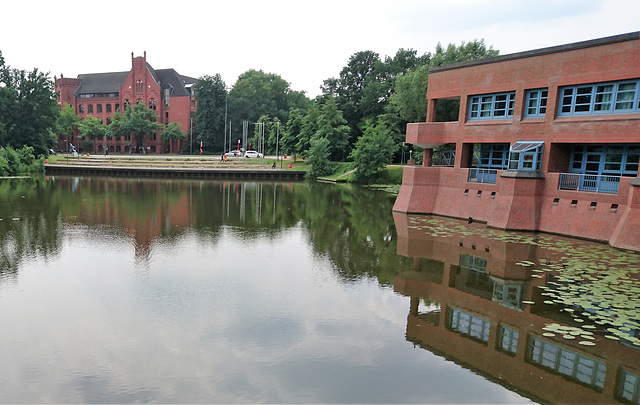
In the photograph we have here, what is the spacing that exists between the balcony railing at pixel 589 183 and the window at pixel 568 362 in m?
13.9

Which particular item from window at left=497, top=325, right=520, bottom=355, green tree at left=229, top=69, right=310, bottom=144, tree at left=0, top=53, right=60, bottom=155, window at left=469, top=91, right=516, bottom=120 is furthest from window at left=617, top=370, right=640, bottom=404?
green tree at left=229, top=69, right=310, bottom=144

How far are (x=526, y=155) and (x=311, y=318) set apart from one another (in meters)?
16.9

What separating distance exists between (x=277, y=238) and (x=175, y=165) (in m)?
48.4

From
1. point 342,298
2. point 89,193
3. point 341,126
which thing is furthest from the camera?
point 341,126

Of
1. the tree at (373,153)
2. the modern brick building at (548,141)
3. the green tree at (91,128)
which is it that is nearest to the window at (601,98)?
the modern brick building at (548,141)

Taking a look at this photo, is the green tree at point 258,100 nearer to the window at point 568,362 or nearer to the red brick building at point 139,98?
the red brick building at point 139,98

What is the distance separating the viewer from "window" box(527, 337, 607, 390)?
795 cm

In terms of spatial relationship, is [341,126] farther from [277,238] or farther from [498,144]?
[277,238]

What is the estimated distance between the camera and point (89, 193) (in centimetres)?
3569

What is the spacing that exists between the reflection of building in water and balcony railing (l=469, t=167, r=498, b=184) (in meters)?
9.16

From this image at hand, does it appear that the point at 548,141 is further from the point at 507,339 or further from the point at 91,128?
the point at 91,128

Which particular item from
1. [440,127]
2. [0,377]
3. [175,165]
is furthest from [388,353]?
[175,165]

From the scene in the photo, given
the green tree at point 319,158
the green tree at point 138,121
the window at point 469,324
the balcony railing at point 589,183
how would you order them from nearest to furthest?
the window at point 469,324 → the balcony railing at point 589,183 → the green tree at point 319,158 → the green tree at point 138,121

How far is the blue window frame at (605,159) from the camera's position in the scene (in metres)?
21.3
